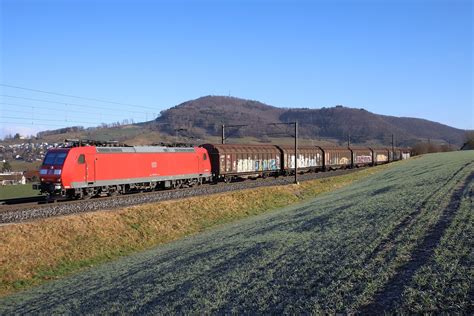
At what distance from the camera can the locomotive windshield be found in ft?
100

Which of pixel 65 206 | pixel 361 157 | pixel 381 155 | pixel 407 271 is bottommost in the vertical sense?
pixel 65 206

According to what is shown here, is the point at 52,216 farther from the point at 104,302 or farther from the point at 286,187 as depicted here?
the point at 286,187

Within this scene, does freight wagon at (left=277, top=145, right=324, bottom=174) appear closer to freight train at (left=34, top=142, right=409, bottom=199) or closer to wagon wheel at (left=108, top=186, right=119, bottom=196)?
freight train at (left=34, top=142, right=409, bottom=199)

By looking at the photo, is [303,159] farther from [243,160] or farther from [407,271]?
[407,271]

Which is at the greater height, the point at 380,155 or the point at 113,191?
the point at 380,155

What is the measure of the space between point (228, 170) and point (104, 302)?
1567 inches

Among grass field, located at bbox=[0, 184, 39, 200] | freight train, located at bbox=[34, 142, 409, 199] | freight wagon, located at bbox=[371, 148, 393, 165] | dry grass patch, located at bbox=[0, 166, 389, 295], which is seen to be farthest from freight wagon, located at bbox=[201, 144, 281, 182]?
freight wagon, located at bbox=[371, 148, 393, 165]

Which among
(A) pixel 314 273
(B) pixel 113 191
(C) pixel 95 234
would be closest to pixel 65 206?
(C) pixel 95 234

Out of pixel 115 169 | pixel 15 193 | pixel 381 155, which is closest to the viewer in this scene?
pixel 115 169

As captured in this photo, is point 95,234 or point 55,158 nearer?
point 95,234

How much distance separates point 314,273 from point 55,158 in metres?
25.3

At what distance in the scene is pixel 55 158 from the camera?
102ft

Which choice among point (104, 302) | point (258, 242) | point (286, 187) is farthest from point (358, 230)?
point (286, 187)

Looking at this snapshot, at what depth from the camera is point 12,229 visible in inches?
807
